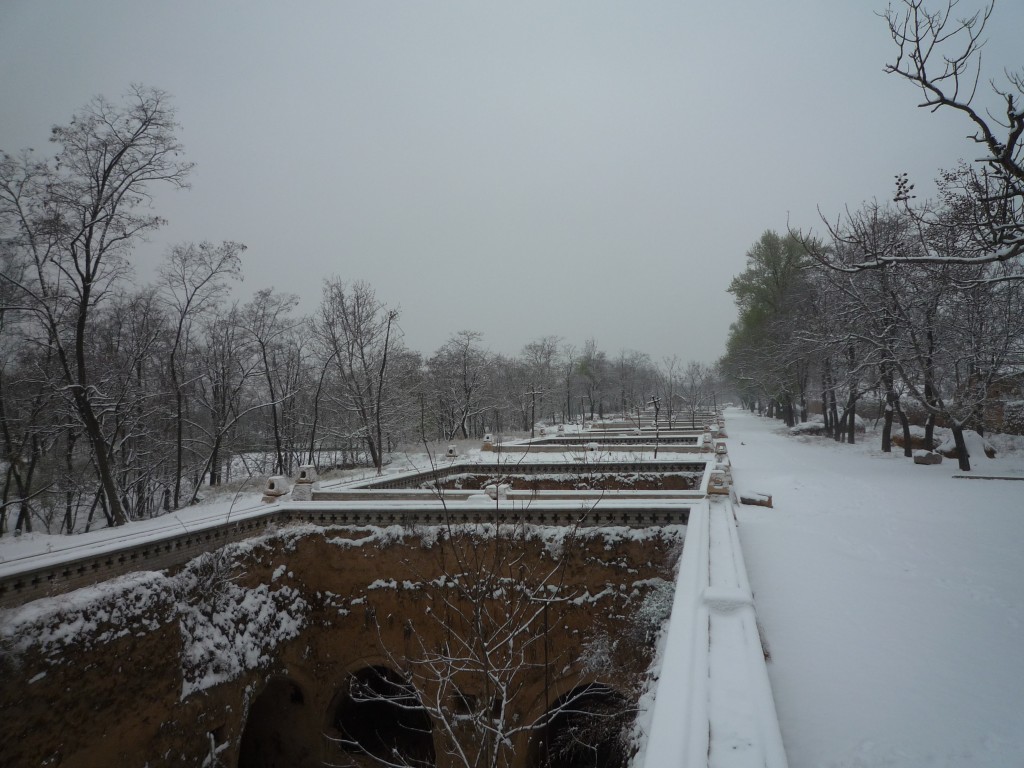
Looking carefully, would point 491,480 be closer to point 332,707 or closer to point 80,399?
point 332,707

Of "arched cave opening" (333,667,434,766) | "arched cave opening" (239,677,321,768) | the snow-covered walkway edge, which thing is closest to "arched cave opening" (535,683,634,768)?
"arched cave opening" (333,667,434,766)

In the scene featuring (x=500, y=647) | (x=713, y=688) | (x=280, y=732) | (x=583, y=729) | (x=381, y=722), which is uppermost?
(x=713, y=688)

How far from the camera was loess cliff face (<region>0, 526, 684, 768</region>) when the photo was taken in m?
6.43

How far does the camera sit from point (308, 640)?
9.59 meters

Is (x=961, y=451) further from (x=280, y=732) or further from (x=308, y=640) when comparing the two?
(x=280, y=732)

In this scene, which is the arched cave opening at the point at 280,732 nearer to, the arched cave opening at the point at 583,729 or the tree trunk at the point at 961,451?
the arched cave opening at the point at 583,729

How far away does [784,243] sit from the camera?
108 feet

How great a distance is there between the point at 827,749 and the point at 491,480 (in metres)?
12.1

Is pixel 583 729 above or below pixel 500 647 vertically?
below

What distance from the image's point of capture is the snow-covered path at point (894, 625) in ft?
10.7

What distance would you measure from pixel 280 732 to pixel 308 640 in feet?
5.82

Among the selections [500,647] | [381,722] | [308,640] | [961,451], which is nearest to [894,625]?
[500,647]

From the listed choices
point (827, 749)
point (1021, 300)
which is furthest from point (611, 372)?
point (827, 749)

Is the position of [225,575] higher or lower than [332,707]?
higher
